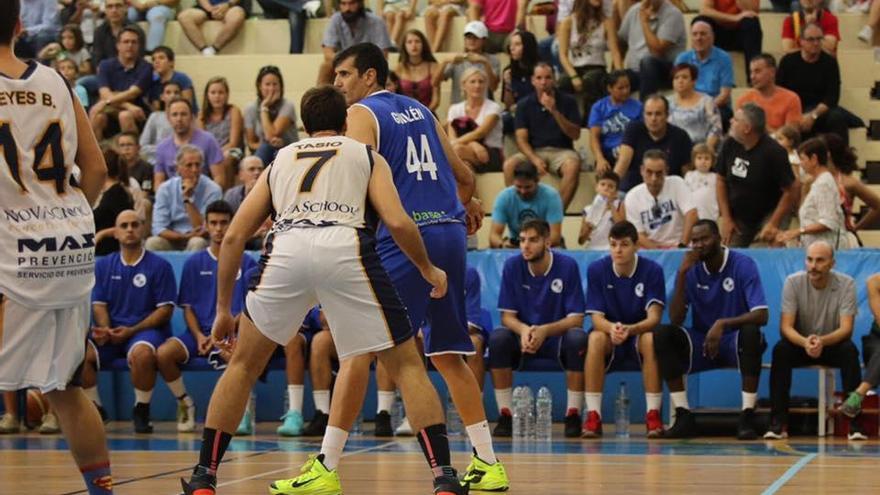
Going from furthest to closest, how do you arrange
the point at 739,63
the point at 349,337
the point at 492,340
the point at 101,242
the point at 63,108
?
the point at 739,63, the point at 101,242, the point at 492,340, the point at 349,337, the point at 63,108

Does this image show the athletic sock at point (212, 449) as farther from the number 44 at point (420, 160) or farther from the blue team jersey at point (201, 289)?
Result: the blue team jersey at point (201, 289)

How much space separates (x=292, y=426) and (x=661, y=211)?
155 inches

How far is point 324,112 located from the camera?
23.6 feet

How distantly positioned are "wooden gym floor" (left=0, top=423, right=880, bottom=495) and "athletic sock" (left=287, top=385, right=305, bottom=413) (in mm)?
371

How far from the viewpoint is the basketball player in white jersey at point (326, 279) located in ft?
22.2

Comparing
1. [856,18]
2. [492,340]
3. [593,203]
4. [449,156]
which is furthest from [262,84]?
[449,156]

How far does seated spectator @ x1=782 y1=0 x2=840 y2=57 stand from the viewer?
17.0 metres

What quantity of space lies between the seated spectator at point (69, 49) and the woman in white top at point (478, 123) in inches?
209

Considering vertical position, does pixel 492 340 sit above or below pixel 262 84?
below

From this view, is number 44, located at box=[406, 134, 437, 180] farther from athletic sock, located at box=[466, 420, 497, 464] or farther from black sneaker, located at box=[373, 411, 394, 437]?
black sneaker, located at box=[373, 411, 394, 437]

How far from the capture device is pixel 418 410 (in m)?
6.84

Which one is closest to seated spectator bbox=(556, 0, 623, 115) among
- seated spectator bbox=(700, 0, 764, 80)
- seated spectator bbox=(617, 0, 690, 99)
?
seated spectator bbox=(617, 0, 690, 99)

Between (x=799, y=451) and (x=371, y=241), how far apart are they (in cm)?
520

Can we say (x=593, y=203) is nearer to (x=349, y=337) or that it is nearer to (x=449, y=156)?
(x=449, y=156)
